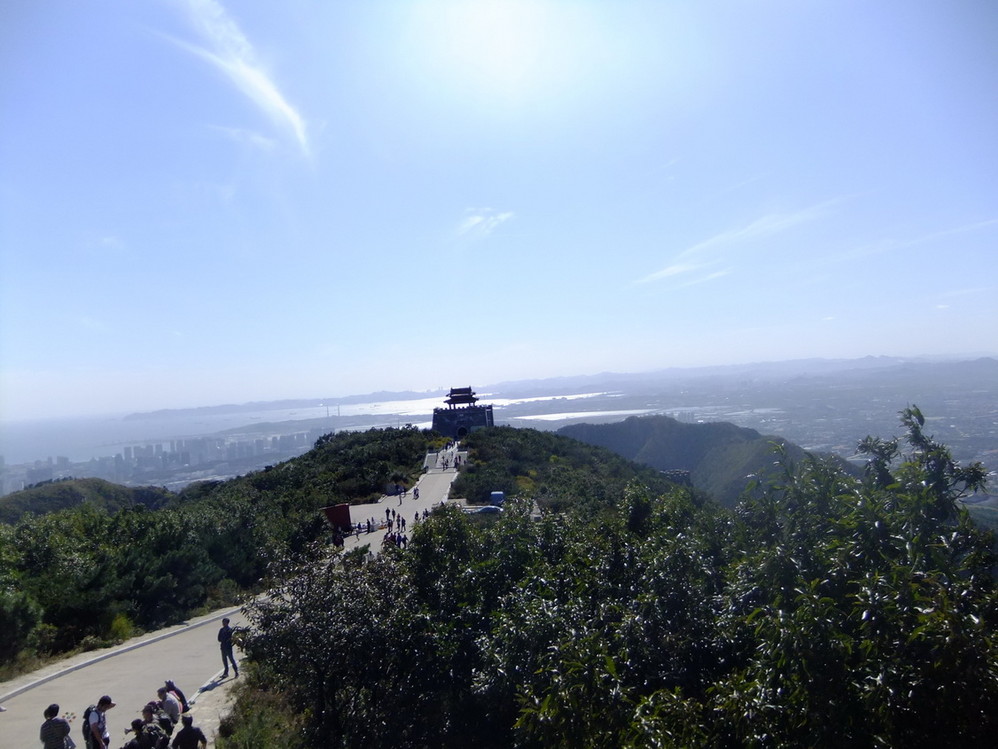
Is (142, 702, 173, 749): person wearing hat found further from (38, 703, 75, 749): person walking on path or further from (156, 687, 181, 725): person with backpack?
(38, 703, 75, 749): person walking on path

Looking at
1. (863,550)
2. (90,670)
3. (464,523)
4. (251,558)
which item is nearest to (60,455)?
(251,558)

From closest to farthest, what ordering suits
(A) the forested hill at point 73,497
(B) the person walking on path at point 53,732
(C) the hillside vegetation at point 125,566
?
(B) the person walking on path at point 53,732
(C) the hillside vegetation at point 125,566
(A) the forested hill at point 73,497

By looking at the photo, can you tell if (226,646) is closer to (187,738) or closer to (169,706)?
(169,706)

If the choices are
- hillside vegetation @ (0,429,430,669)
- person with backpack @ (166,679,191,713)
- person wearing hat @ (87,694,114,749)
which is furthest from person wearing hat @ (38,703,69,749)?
hillside vegetation @ (0,429,430,669)

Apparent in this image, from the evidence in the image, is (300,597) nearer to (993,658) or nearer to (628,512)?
(628,512)

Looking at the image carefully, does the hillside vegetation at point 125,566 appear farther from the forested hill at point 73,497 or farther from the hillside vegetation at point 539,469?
the forested hill at point 73,497

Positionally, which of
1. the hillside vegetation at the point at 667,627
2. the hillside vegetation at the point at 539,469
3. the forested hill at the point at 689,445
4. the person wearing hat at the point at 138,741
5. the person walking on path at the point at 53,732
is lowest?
the forested hill at the point at 689,445

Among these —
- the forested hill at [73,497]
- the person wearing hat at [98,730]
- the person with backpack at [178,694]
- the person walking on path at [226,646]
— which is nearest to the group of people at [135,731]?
the person wearing hat at [98,730]
